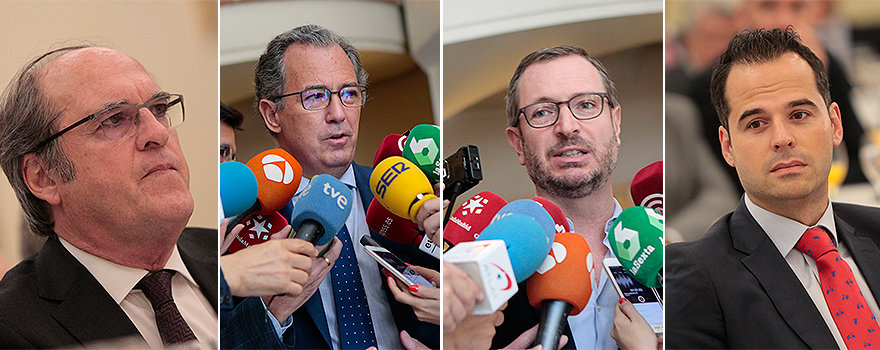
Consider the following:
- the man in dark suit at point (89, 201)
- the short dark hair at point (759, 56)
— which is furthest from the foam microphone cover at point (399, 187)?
the short dark hair at point (759, 56)

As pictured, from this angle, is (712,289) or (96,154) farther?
(712,289)

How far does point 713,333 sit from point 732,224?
45 cm

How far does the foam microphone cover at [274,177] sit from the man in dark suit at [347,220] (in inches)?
1.6

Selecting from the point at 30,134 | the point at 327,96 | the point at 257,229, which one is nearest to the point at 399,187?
the point at 327,96

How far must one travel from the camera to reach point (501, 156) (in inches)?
110

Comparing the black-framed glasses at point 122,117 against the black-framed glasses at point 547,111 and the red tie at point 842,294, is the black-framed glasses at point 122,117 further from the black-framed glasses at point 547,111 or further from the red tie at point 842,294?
the red tie at point 842,294

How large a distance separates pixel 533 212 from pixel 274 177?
98 cm

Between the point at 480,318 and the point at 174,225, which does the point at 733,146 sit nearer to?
the point at 480,318

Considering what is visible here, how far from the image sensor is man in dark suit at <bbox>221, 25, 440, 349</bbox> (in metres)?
2.59

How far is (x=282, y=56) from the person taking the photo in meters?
2.65

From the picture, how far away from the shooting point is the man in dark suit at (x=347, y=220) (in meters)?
2.59

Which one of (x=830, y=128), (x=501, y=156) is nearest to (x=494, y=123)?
(x=501, y=156)

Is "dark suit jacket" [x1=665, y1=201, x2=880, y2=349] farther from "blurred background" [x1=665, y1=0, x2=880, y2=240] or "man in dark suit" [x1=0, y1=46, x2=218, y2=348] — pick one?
"man in dark suit" [x1=0, y1=46, x2=218, y2=348]

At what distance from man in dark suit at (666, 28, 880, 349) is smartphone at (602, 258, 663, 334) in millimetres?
52
